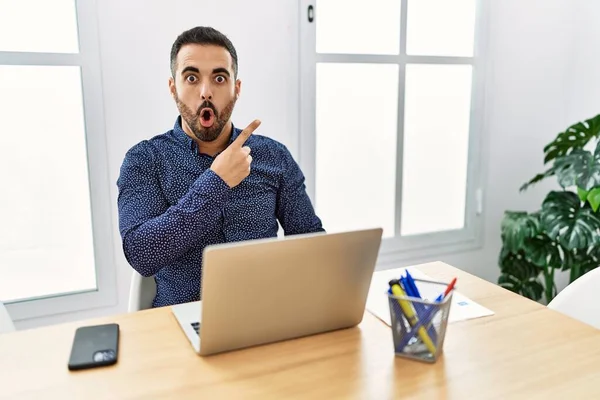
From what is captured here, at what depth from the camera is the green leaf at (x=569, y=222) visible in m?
2.17

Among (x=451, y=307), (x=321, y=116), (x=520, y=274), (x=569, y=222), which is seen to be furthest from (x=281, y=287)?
(x=520, y=274)

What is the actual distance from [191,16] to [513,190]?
6.00 feet

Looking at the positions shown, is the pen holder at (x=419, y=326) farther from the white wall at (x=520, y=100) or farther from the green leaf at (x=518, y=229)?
the white wall at (x=520, y=100)

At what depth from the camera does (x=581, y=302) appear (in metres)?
1.29

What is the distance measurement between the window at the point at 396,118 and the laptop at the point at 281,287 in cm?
134

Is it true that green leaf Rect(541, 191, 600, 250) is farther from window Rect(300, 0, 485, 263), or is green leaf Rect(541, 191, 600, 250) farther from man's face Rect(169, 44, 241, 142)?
man's face Rect(169, 44, 241, 142)

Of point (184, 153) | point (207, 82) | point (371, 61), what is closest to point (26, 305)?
point (184, 153)

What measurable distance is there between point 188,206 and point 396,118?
1476 millimetres

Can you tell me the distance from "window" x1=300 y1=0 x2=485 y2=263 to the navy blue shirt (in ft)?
2.33

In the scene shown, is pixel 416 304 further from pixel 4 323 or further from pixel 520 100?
pixel 520 100

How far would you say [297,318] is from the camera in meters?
0.95

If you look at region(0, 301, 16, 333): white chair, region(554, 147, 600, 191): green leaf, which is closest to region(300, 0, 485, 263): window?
region(554, 147, 600, 191): green leaf

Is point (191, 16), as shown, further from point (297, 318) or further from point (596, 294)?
point (596, 294)

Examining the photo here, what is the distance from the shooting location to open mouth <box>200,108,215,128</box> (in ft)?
4.70
